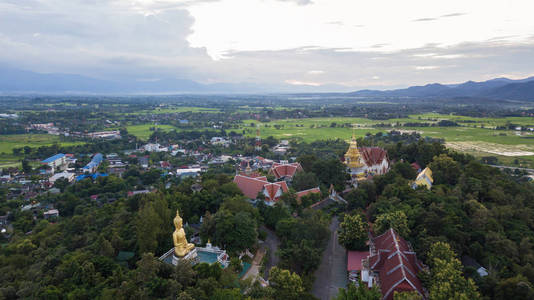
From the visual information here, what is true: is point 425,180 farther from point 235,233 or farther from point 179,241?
point 179,241

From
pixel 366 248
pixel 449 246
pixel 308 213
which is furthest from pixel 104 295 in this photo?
pixel 449 246

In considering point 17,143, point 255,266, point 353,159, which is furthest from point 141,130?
point 255,266

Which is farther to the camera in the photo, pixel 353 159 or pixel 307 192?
pixel 353 159

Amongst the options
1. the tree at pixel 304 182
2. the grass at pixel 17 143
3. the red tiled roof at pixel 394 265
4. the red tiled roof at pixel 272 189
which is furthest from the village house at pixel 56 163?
the red tiled roof at pixel 394 265

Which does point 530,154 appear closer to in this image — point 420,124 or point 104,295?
point 420,124

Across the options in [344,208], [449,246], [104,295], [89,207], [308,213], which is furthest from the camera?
[89,207]

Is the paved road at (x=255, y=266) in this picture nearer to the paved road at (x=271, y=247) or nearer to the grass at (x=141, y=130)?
the paved road at (x=271, y=247)

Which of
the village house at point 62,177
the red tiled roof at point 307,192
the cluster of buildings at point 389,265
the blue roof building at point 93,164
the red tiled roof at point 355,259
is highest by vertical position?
the red tiled roof at point 307,192
